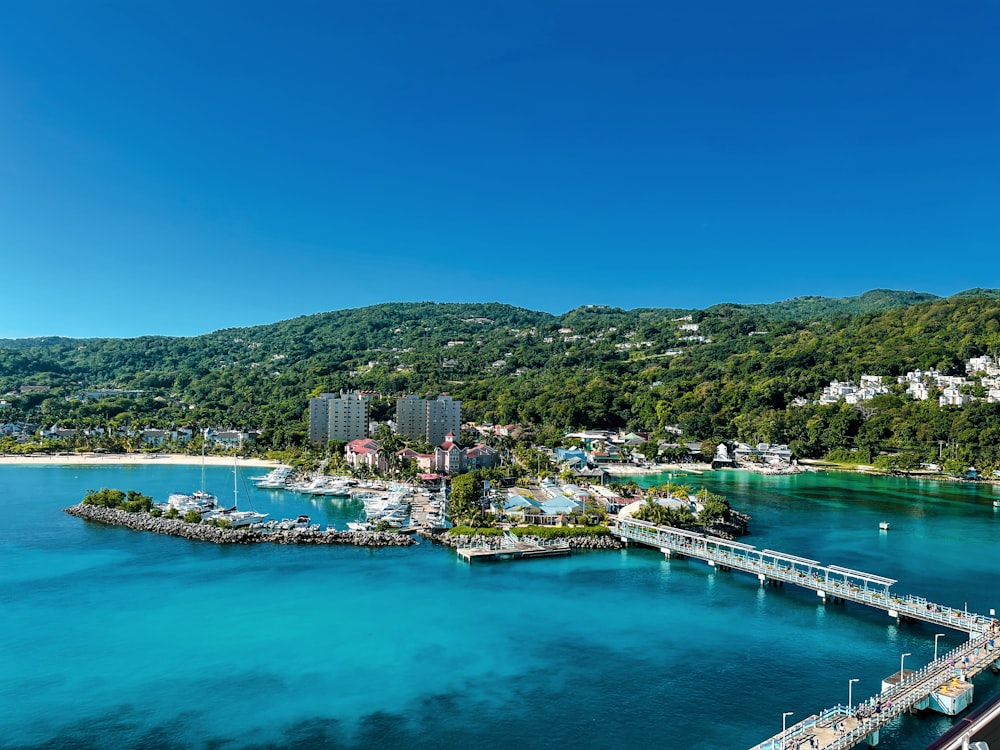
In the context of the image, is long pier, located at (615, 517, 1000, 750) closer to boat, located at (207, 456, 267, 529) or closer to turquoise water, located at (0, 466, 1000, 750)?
turquoise water, located at (0, 466, 1000, 750)

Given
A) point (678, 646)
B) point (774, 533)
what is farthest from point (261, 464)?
point (678, 646)

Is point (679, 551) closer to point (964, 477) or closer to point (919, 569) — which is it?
point (919, 569)

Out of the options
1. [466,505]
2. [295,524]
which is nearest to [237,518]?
[295,524]

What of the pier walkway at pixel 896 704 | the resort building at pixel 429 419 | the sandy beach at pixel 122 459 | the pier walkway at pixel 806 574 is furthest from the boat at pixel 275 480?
the pier walkway at pixel 896 704

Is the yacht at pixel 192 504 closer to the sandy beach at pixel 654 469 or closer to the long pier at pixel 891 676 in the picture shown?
the long pier at pixel 891 676

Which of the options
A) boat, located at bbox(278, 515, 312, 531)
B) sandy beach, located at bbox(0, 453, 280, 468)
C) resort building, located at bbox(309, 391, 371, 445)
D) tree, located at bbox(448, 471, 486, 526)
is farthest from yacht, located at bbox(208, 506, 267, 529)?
resort building, located at bbox(309, 391, 371, 445)

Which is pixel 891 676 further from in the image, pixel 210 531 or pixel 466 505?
pixel 210 531
